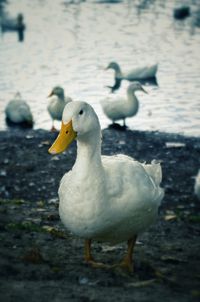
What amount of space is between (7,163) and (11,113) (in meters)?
4.29

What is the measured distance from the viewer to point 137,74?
2527 centimetres

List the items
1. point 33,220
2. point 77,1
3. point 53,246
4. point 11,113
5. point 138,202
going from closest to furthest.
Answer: point 138,202 < point 53,246 < point 33,220 < point 11,113 < point 77,1

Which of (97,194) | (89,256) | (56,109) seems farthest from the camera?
(56,109)

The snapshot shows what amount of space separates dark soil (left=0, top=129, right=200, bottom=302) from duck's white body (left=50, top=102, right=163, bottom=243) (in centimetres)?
57

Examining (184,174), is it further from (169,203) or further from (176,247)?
(176,247)

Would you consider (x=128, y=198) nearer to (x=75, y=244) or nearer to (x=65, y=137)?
(x=65, y=137)

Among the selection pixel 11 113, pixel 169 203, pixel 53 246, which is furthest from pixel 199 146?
pixel 53 246

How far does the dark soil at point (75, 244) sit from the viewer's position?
6832 millimetres

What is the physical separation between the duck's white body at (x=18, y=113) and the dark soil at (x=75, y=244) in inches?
111

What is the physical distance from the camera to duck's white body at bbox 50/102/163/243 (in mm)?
7078

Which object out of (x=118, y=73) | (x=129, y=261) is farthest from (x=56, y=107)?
(x=129, y=261)

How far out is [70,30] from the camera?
38219mm

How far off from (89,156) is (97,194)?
1.50 feet

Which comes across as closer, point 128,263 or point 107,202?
point 107,202
